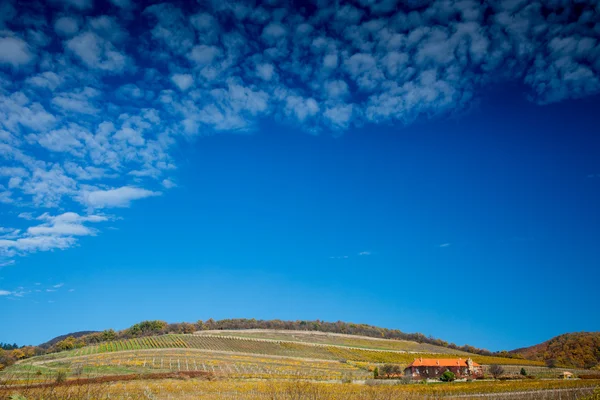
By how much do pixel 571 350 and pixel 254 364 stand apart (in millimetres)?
122200

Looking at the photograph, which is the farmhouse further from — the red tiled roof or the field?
the field

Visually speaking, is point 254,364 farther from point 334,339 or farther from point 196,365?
point 334,339

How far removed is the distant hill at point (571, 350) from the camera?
121969 millimetres

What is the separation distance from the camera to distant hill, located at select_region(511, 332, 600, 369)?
400 ft

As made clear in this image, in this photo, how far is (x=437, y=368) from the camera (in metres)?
80.4

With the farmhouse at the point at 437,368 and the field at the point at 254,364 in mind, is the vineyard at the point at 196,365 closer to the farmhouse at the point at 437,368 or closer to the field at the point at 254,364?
the field at the point at 254,364

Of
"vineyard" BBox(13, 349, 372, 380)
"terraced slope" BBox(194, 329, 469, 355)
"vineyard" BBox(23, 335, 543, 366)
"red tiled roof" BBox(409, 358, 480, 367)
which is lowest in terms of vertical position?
"vineyard" BBox(13, 349, 372, 380)

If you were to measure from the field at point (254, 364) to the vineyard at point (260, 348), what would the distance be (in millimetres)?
243

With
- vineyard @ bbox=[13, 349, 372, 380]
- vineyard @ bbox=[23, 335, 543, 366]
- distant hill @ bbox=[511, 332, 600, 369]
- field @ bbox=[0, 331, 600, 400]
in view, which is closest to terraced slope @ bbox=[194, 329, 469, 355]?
field @ bbox=[0, 331, 600, 400]

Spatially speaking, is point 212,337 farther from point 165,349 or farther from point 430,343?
point 430,343

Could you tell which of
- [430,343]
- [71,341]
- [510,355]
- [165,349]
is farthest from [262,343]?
[510,355]

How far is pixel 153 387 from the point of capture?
39875 mm

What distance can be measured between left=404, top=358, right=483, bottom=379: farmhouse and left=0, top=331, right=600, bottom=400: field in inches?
315

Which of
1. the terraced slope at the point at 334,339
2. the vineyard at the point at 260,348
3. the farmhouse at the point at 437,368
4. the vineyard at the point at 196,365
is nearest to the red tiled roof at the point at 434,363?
the farmhouse at the point at 437,368
